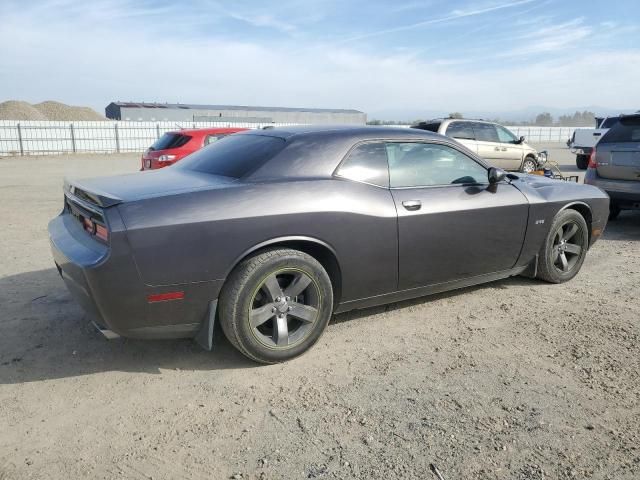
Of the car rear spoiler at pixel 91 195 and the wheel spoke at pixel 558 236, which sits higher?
the car rear spoiler at pixel 91 195

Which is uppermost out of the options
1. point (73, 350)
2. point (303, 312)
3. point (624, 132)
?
point (624, 132)

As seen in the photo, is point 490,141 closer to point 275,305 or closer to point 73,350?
point 275,305

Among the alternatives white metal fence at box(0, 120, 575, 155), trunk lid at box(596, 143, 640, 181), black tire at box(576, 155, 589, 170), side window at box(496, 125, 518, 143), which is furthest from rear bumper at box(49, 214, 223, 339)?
white metal fence at box(0, 120, 575, 155)

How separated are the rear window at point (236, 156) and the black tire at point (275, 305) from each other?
2.19 feet

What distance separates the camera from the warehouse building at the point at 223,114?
1983 inches

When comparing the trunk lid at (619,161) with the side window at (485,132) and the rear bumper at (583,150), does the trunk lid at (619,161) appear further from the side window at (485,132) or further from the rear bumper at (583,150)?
the rear bumper at (583,150)

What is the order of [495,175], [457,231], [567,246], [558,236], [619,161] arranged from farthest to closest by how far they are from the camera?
[619,161], [567,246], [558,236], [495,175], [457,231]

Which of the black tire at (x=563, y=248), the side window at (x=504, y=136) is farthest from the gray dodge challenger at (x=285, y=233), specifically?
the side window at (x=504, y=136)

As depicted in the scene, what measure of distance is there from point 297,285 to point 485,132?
32.9 feet

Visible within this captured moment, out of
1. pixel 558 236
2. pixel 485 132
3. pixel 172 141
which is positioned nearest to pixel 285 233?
pixel 558 236

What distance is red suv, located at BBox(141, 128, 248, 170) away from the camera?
10188 millimetres

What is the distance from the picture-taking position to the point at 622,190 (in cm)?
711

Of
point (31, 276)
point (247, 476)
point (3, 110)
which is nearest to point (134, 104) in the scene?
point (3, 110)

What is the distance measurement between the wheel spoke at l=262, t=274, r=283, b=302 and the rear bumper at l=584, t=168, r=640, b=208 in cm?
590
